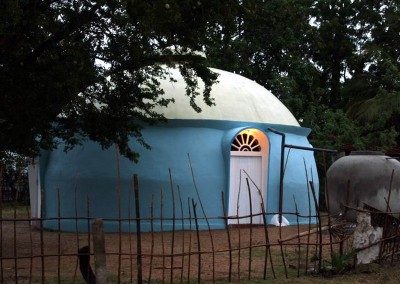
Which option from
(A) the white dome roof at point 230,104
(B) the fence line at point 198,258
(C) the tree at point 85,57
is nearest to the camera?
(B) the fence line at point 198,258

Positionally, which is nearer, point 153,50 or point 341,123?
point 153,50

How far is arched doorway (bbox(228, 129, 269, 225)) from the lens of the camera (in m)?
15.2

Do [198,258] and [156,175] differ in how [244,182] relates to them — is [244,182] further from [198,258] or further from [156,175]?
[198,258]

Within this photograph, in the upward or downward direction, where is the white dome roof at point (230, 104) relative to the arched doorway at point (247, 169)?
upward

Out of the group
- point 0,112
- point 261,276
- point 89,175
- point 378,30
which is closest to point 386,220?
point 261,276

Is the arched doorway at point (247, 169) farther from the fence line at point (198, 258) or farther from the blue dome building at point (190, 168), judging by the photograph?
the fence line at point (198, 258)

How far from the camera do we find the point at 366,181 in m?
13.7

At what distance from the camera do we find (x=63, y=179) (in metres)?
14.8

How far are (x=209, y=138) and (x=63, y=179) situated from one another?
3.92 m

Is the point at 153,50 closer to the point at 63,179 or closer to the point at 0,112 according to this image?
the point at 0,112

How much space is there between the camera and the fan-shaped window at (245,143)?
15391 millimetres

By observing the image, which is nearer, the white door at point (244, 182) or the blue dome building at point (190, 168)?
the blue dome building at point (190, 168)

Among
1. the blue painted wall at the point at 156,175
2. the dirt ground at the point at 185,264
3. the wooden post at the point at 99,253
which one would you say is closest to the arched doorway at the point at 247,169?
the blue painted wall at the point at 156,175

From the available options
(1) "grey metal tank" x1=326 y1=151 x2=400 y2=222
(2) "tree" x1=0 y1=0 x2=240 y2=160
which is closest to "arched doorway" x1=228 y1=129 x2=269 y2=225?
(1) "grey metal tank" x1=326 y1=151 x2=400 y2=222
